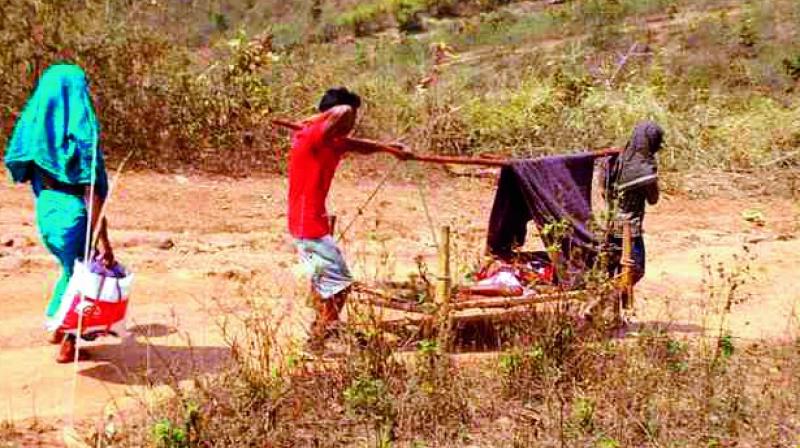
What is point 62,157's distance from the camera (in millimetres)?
4836

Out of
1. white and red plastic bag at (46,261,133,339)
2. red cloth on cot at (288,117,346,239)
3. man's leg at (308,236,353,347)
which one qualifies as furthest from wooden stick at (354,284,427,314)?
white and red plastic bag at (46,261,133,339)

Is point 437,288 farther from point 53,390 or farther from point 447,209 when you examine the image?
point 447,209

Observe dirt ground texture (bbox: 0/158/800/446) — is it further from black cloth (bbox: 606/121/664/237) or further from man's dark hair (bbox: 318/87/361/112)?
man's dark hair (bbox: 318/87/361/112)

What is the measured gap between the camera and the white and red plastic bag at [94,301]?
4.67 metres

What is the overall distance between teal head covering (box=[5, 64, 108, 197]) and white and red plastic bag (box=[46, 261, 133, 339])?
0.44m

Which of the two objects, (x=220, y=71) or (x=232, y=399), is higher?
(x=220, y=71)

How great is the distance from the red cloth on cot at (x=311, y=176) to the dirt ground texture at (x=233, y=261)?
12.6 inches

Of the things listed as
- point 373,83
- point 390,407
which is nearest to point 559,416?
point 390,407

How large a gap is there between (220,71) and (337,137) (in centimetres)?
638

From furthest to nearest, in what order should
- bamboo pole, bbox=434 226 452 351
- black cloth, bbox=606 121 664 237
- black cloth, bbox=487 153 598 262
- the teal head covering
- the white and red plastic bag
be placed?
black cloth, bbox=606 121 664 237
black cloth, bbox=487 153 598 262
bamboo pole, bbox=434 226 452 351
the teal head covering
the white and red plastic bag

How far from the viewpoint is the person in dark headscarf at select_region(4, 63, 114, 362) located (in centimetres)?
484

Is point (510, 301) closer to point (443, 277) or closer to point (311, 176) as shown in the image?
point (443, 277)

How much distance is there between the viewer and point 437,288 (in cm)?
530

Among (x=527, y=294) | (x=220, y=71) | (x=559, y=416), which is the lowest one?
(x=559, y=416)
